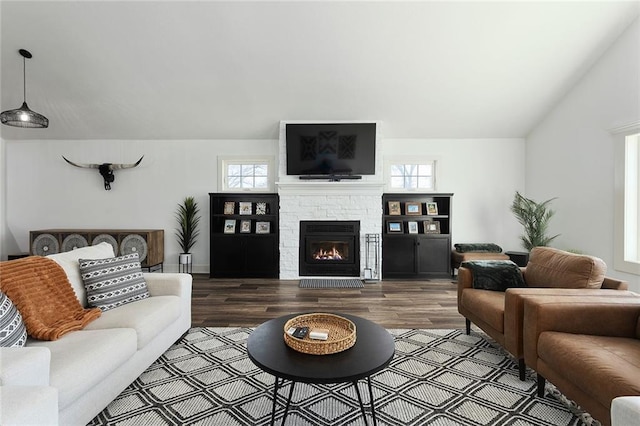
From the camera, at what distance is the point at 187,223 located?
5.25 m

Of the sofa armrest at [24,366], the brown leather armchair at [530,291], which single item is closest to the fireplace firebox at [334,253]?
the brown leather armchair at [530,291]

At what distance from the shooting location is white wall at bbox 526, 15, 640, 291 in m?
3.57

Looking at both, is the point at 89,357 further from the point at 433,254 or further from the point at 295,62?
the point at 433,254

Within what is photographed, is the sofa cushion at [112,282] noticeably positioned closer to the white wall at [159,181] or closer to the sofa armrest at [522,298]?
the sofa armrest at [522,298]

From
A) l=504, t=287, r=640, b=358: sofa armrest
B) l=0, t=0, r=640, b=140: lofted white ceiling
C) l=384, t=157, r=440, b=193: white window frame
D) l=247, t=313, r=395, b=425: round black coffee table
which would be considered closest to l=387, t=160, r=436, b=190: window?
l=384, t=157, r=440, b=193: white window frame

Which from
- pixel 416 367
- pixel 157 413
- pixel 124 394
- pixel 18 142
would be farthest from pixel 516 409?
pixel 18 142

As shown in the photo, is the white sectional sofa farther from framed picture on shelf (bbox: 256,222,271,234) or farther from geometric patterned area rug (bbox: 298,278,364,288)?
framed picture on shelf (bbox: 256,222,271,234)

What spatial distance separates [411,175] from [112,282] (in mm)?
4742

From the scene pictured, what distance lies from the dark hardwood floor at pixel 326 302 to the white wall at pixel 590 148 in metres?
1.88

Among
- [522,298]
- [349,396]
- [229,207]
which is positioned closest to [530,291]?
[522,298]

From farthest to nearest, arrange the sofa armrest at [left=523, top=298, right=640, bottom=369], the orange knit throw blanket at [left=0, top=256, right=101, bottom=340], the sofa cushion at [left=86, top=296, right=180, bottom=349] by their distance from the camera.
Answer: the sofa cushion at [left=86, top=296, right=180, bottom=349] < the sofa armrest at [left=523, top=298, right=640, bottom=369] < the orange knit throw blanket at [left=0, top=256, right=101, bottom=340]

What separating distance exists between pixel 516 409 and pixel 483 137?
4.73 m

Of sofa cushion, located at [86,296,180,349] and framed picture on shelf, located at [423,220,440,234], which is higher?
framed picture on shelf, located at [423,220,440,234]

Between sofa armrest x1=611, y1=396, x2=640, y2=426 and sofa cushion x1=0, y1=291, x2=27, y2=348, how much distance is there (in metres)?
2.54
